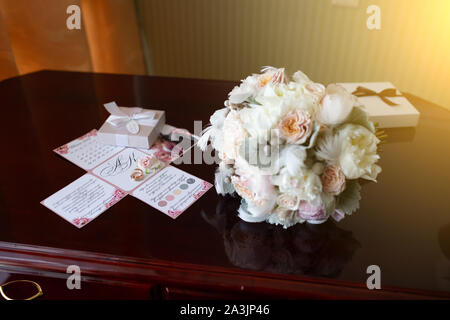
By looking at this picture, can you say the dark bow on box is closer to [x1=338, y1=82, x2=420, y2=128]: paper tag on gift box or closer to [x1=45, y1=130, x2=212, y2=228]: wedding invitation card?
[x1=338, y1=82, x2=420, y2=128]: paper tag on gift box

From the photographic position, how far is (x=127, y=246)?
0.67 m

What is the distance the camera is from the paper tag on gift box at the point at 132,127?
93 cm

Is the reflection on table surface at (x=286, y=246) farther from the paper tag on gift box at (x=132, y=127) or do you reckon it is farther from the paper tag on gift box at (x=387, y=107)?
the paper tag on gift box at (x=387, y=107)

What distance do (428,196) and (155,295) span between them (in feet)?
1.98

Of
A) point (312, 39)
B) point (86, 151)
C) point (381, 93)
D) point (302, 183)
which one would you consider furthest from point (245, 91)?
point (312, 39)

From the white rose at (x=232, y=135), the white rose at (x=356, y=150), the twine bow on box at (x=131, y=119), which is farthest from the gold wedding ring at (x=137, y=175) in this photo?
the white rose at (x=356, y=150)

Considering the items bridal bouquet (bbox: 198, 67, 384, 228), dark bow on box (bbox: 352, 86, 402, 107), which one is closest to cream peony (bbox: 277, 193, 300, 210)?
bridal bouquet (bbox: 198, 67, 384, 228)

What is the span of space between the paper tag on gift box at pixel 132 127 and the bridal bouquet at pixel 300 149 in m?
0.32

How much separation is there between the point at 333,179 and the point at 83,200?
51cm

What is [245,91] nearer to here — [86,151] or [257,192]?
[257,192]

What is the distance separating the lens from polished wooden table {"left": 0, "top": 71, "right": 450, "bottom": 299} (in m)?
0.63

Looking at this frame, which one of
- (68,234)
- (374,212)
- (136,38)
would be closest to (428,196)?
(374,212)

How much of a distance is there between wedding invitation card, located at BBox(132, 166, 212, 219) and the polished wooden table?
0.06 feet

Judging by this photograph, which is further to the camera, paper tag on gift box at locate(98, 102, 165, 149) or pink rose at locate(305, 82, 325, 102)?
paper tag on gift box at locate(98, 102, 165, 149)
